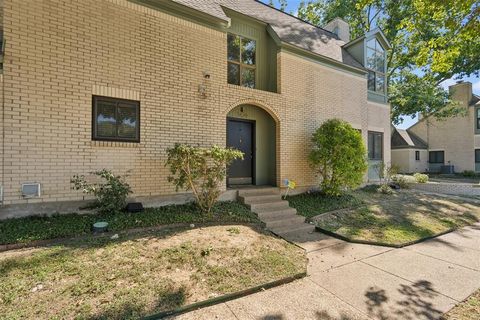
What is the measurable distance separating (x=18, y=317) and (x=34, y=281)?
0.63 m

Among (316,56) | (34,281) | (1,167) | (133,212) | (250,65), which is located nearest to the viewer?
(34,281)

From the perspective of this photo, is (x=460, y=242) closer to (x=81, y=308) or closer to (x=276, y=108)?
(x=276, y=108)

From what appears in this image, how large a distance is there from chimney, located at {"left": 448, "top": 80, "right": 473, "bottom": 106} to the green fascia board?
25.7 metres

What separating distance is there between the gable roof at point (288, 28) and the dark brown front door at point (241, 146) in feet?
10.9

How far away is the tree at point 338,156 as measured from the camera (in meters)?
8.46

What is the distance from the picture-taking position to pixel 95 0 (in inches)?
227

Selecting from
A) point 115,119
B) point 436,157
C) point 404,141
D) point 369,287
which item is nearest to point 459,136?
point 436,157

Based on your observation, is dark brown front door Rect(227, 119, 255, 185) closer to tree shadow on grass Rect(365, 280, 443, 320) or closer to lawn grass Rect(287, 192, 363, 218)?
lawn grass Rect(287, 192, 363, 218)

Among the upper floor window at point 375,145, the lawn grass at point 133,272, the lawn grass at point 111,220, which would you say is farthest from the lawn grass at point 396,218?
the upper floor window at point 375,145

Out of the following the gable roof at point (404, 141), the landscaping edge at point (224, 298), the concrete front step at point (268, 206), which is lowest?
the landscaping edge at point (224, 298)

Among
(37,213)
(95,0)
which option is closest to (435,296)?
(37,213)

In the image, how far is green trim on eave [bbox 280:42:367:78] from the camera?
357 inches

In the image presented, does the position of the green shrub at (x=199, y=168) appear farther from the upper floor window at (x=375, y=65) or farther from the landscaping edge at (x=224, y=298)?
the upper floor window at (x=375, y=65)

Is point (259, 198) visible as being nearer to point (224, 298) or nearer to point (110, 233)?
point (110, 233)
